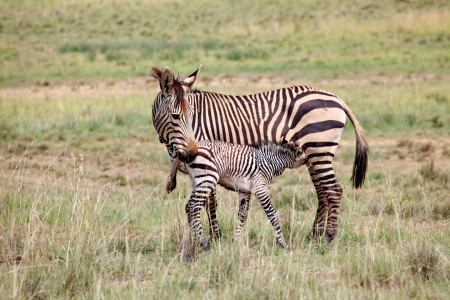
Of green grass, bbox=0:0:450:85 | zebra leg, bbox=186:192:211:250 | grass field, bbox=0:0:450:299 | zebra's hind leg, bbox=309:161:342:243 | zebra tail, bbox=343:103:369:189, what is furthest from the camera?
green grass, bbox=0:0:450:85

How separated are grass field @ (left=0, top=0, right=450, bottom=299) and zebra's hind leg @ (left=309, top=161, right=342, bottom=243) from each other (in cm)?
23

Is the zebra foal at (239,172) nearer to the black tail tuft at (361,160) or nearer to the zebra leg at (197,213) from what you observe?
the zebra leg at (197,213)

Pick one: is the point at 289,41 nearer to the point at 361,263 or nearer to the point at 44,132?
the point at 44,132

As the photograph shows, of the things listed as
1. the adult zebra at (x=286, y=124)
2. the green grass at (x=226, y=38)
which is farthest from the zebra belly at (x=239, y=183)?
the green grass at (x=226, y=38)

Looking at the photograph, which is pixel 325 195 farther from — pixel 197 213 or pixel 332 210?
pixel 197 213

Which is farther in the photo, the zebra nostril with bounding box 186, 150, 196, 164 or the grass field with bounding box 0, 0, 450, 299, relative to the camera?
the zebra nostril with bounding box 186, 150, 196, 164

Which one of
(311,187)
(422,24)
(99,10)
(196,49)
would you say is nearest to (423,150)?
(311,187)

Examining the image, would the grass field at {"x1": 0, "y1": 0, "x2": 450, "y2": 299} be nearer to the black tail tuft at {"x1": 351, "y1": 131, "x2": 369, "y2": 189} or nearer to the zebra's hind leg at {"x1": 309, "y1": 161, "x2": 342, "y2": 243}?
the zebra's hind leg at {"x1": 309, "y1": 161, "x2": 342, "y2": 243}

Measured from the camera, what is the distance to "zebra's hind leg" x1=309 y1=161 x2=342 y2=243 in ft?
22.5

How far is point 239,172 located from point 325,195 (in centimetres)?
118

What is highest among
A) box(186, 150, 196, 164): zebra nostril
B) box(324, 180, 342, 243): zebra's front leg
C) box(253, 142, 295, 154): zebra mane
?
box(186, 150, 196, 164): zebra nostril

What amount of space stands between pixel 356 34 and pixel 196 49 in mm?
7890

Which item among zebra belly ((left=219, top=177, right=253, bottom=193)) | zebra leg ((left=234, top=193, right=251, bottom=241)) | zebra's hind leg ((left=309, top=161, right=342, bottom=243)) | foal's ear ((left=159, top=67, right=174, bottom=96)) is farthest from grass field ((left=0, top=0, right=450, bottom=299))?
foal's ear ((left=159, top=67, right=174, bottom=96))

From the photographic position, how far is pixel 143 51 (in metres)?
26.6
